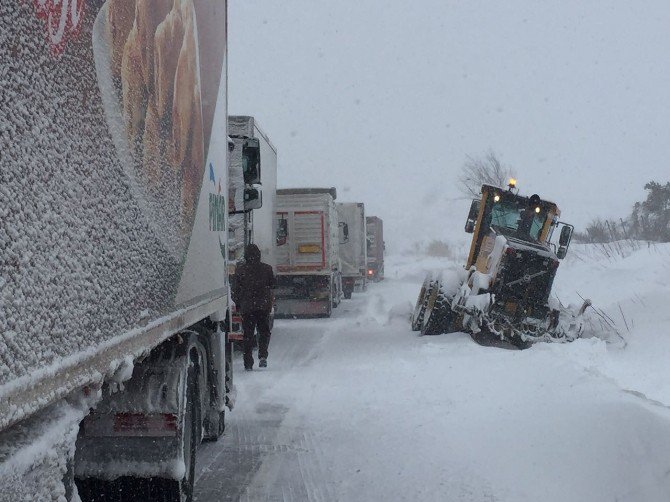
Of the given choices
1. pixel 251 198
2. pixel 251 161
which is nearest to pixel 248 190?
pixel 251 198

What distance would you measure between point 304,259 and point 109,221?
15.7 meters

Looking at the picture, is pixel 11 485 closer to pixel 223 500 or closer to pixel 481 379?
pixel 223 500

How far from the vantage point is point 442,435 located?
20.9 ft

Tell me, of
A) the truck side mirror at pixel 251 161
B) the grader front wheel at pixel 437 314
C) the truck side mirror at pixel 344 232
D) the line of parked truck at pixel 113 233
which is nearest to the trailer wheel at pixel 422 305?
the grader front wheel at pixel 437 314

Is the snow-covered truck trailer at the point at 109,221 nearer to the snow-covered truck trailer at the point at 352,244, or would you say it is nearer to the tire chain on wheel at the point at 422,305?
the tire chain on wheel at the point at 422,305

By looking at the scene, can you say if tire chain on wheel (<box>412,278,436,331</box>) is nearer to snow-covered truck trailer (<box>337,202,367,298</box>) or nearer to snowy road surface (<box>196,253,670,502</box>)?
snowy road surface (<box>196,253,670,502</box>)

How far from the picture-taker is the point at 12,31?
158 cm

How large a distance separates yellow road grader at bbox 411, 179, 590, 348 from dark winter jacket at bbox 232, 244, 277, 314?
397 cm

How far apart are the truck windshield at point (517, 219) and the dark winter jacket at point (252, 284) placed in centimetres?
538

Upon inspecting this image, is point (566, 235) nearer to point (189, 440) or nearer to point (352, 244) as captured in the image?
point (189, 440)

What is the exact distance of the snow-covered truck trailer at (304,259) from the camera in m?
18.0

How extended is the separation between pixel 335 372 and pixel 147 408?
6427 millimetres

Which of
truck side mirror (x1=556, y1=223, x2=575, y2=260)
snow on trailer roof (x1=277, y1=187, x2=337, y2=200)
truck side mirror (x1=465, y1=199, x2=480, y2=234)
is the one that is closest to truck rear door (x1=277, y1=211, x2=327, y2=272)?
snow on trailer roof (x1=277, y1=187, x2=337, y2=200)

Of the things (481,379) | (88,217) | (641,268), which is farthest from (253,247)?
(641,268)
